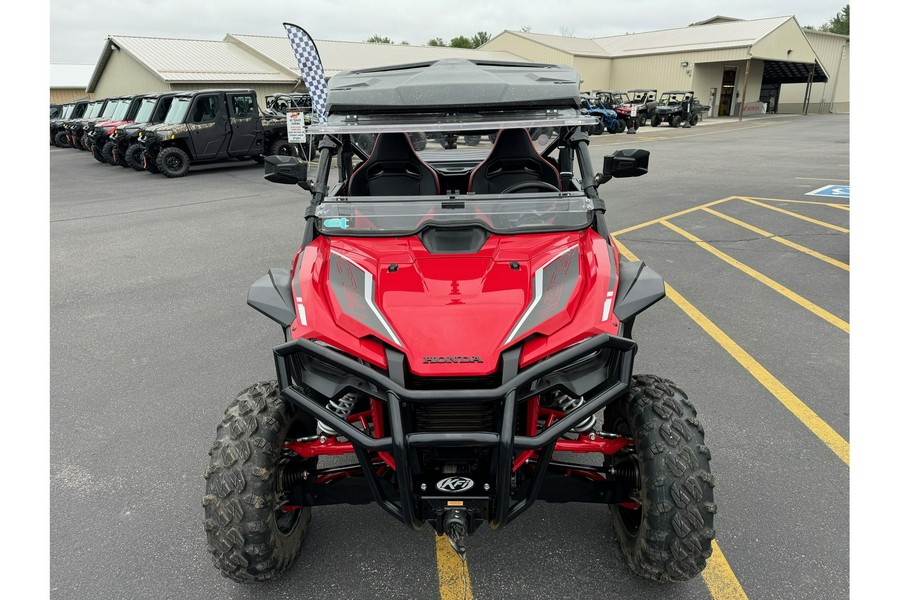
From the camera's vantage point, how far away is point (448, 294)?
2.44 meters

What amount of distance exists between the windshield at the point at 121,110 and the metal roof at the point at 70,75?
3259 cm

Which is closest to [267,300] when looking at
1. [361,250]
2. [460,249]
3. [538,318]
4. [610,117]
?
[361,250]

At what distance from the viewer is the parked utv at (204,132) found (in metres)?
14.9

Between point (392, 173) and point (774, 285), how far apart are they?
14.6 feet

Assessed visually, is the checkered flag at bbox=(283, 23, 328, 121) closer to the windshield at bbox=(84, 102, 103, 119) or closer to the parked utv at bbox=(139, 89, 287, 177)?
the parked utv at bbox=(139, 89, 287, 177)

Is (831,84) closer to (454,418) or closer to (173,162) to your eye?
(173,162)

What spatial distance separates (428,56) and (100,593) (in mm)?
37840

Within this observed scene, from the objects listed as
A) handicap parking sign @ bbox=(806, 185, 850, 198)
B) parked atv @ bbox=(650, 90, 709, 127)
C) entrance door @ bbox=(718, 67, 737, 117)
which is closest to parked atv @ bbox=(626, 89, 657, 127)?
→ parked atv @ bbox=(650, 90, 709, 127)

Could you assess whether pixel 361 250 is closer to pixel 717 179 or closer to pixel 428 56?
pixel 717 179

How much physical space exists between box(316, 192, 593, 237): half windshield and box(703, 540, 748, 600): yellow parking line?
5.35 ft

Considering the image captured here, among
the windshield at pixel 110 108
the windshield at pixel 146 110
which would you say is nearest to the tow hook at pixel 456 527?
the windshield at pixel 146 110

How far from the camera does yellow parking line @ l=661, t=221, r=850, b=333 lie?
5.08m

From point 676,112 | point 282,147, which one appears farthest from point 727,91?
point 282,147

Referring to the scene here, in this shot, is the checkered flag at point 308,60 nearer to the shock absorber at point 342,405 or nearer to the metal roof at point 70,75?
the shock absorber at point 342,405
